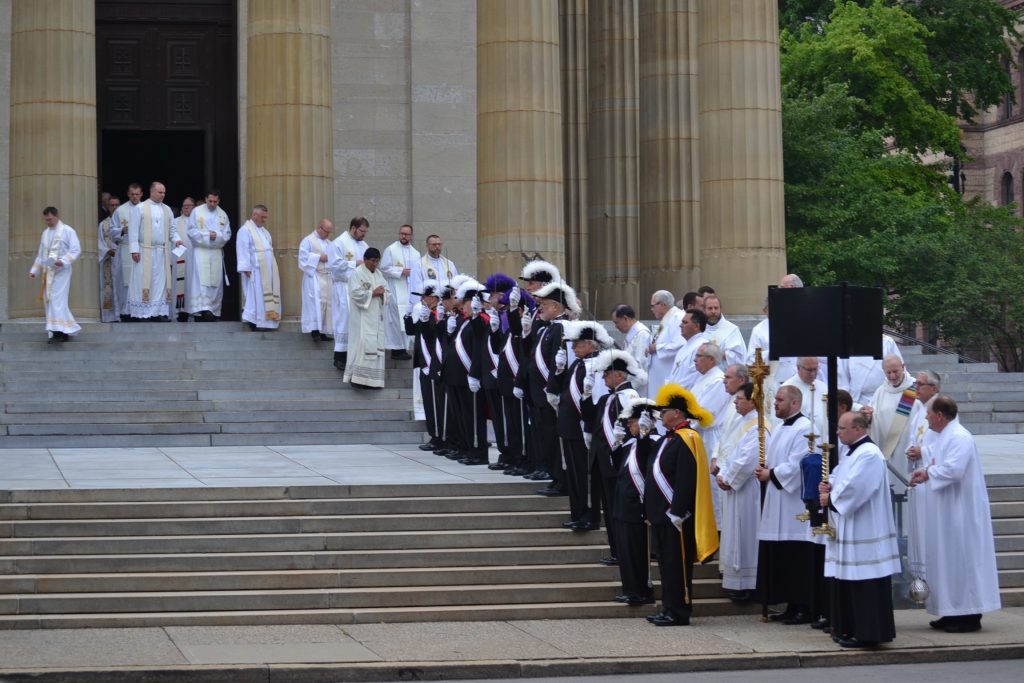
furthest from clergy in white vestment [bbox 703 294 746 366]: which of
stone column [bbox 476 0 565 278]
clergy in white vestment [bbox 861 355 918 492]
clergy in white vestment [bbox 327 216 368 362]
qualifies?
stone column [bbox 476 0 565 278]

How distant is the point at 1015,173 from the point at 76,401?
199ft

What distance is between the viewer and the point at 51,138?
27.8 metres

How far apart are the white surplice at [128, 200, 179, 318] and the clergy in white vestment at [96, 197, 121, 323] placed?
0.47m

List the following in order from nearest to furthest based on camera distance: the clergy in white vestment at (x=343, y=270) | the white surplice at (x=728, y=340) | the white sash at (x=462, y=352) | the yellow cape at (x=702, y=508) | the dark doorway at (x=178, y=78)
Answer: the yellow cape at (x=702, y=508) → the white surplice at (x=728, y=340) → the white sash at (x=462, y=352) → the clergy in white vestment at (x=343, y=270) → the dark doorway at (x=178, y=78)

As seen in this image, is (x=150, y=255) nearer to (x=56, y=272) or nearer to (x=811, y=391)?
(x=56, y=272)

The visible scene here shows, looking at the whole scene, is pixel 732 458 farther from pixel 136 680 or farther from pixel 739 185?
pixel 739 185

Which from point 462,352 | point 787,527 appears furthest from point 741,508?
point 462,352

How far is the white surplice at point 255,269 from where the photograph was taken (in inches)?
1097

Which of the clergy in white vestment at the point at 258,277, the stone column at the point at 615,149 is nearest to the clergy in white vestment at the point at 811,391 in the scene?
the clergy in white vestment at the point at 258,277

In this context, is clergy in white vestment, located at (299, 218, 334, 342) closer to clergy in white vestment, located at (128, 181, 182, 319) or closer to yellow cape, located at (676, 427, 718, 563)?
clergy in white vestment, located at (128, 181, 182, 319)

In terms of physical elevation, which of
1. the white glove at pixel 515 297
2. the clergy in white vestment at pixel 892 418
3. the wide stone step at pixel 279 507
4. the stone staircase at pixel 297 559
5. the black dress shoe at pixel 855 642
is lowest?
the black dress shoe at pixel 855 642

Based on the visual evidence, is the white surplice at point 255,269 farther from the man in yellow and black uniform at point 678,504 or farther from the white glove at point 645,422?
the man in yellow and black uniform at point 678,504

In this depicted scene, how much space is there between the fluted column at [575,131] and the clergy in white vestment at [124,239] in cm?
954

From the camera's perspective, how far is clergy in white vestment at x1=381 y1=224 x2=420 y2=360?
26375 mm
